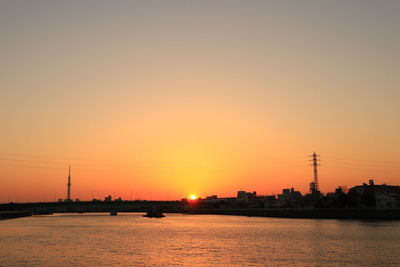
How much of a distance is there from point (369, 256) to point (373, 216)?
10111 cm

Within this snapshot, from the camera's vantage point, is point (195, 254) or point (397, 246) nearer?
point (195, 254)

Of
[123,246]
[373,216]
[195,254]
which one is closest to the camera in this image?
[195,254]

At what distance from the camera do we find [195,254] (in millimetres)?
68188

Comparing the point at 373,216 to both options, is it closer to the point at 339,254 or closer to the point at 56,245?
the point at 339,254

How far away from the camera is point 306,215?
637 feet

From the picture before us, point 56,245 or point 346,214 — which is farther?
point 346,214

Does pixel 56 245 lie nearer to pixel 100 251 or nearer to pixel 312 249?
pixel 100 251

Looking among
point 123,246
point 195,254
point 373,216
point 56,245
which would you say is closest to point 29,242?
point 56,245

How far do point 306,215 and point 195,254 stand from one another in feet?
445

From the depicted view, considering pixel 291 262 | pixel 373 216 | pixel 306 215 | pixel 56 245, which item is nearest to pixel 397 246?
pixel 291 262

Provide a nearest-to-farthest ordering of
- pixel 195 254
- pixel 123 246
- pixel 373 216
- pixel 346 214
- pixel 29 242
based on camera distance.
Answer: pixel 195 254, pixel 123 246, pixel 29 242, pixel 373 216, pixel 346 214

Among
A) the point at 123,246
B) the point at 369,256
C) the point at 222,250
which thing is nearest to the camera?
the point at 369,256

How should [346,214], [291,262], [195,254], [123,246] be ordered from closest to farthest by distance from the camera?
[291,262] → [195,254] → [123,246] → [346,214]

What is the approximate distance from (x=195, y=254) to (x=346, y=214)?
381 ft
